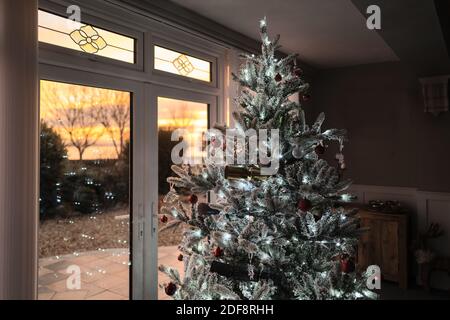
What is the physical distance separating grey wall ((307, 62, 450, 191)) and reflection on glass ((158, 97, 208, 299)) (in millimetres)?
2169

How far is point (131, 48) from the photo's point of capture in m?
2.47

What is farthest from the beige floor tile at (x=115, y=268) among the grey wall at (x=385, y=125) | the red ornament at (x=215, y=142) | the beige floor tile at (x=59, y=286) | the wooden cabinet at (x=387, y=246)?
the grey wall at (x=385, y=125)

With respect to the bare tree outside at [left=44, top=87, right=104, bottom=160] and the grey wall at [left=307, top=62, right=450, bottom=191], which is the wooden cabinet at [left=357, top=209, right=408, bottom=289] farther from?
the bare tree outside at [left=44, top=87, right=104, bottom=160]

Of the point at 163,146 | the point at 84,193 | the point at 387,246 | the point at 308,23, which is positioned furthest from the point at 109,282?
the point at 387,246

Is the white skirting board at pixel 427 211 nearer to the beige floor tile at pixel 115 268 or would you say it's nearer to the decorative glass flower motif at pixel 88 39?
the beige floor tile at pixel 115 268

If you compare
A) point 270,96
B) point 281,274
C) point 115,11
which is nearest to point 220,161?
point 270,96

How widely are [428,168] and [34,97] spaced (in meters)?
3.81

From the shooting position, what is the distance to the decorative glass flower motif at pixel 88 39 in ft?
7.00

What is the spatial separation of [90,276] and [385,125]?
3628mm

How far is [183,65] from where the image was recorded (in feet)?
9.27

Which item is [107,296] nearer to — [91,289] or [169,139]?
[91,289]

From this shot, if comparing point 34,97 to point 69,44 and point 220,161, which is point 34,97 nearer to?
point 69,44

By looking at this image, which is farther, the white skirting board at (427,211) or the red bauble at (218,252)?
the white skirting board at (427,211)

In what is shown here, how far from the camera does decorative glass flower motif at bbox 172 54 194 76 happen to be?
2778 mm
